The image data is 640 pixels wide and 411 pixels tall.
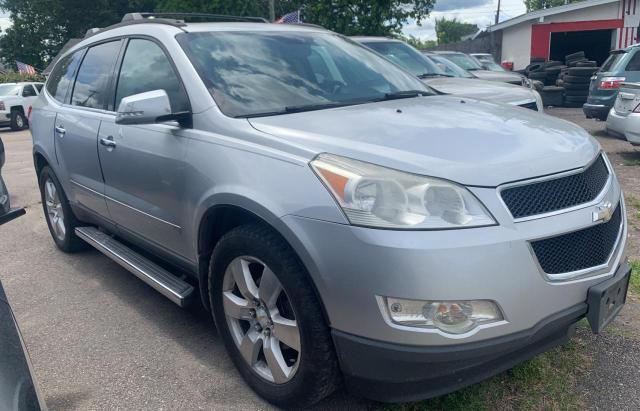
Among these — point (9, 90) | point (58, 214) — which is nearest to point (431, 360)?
point (58, 214)

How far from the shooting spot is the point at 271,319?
2578 mm

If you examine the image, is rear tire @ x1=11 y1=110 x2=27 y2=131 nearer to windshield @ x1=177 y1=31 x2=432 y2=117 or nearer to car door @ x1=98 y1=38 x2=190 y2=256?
car door @ x1=98 y1=38 x2=190 y2=256

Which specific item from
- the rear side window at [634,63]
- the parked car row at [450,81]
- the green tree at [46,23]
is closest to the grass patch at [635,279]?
the parked car row at [450,81]

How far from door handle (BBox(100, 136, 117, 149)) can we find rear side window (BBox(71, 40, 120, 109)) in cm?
34

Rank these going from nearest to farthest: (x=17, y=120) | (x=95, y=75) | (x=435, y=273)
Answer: (x=435, y=273) → (x=95, y=75) → (x=17, y=120)

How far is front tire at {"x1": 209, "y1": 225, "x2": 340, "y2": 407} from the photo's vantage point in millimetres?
2342

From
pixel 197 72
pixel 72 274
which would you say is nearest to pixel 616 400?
pixel 197 72

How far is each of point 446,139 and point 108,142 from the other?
2.28 metres

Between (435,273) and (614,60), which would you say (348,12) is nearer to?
(614,60)

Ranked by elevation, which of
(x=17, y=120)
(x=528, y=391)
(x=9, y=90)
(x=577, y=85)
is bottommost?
(x=17, y=120)

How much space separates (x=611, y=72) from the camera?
10695mm

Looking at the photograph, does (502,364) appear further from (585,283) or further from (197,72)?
(197,72)

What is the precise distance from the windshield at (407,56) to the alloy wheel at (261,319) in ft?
18.8

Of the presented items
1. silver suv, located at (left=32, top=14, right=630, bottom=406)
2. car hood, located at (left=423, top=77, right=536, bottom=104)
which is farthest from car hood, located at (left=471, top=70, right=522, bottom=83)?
silver suv, located at (left=32, top=14, right=630, bottom=406)
